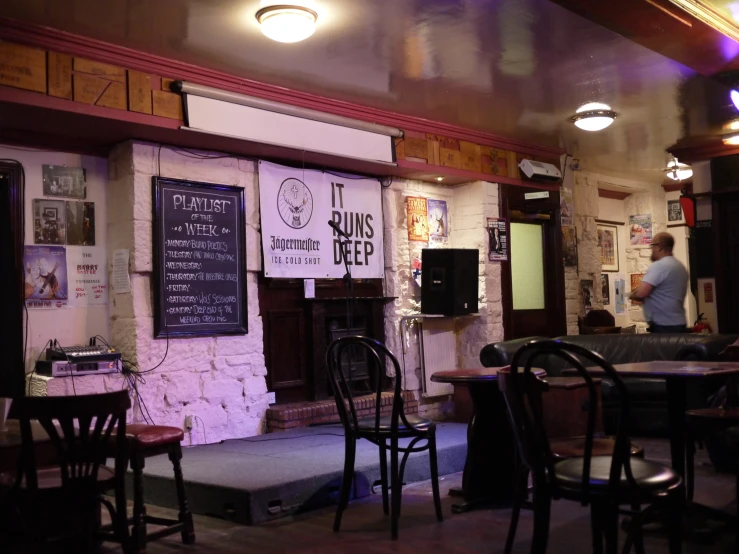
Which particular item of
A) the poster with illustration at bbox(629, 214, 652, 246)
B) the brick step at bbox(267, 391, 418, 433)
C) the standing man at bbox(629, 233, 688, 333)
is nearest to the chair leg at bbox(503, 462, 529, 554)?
the brick step at bbox(267, 391, 418, 433)

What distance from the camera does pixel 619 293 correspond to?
34.9 ft

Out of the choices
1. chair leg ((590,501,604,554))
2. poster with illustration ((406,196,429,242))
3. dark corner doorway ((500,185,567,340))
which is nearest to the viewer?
chair leg ((590,501,604,554))

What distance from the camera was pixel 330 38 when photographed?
4703 mm

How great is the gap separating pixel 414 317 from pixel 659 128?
10.2 ft

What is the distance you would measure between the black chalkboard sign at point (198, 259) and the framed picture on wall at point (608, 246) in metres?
6.26

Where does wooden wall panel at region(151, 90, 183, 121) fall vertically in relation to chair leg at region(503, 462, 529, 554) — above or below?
above

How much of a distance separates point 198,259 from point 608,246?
6878 mm

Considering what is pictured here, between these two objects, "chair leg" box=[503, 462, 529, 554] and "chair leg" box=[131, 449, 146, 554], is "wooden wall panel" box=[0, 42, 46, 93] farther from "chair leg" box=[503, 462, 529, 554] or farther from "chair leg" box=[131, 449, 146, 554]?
"chair leg" box=[503, 462, 529, 554]

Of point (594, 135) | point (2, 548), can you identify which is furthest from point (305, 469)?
point (594, 135)

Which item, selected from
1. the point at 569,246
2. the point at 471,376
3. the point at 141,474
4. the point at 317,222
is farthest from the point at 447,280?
the point at 141,474

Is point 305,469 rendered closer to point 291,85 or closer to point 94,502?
point 94,502

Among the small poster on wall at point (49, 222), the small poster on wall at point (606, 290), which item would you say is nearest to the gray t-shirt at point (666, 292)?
the small poster on wall at point (606, 290)

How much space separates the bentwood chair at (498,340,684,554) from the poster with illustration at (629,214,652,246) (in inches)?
353

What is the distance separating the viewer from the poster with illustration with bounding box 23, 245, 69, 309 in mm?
4953
